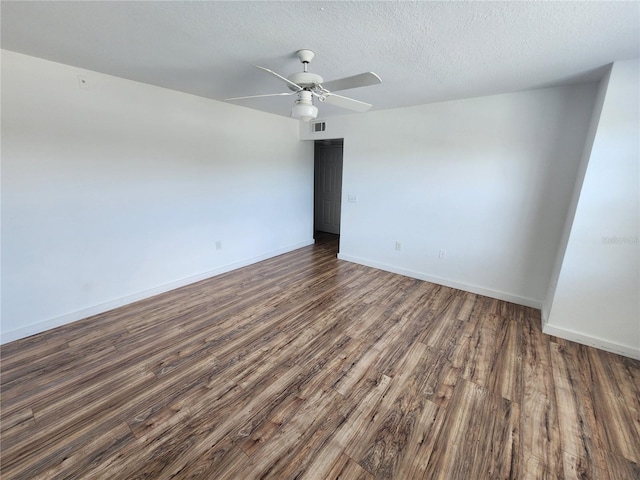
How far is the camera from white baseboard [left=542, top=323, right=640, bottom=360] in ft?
7.39

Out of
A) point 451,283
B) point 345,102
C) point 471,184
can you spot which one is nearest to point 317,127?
point 345,102

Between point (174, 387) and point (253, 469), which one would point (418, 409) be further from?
point (174, 387)

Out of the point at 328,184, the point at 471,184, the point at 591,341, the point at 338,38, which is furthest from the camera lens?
the point at 328,184

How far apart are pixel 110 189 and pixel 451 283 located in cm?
421

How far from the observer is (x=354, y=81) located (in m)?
1.79

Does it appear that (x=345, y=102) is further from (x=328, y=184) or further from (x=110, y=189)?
(x=328, y=184)

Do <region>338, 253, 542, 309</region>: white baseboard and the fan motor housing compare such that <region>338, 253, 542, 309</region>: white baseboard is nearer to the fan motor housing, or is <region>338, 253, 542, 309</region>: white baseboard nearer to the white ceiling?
the white ceiling

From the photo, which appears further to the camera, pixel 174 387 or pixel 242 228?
pixel 242 228

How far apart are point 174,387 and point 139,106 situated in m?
2.80

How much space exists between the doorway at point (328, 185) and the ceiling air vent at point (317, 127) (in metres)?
1.35

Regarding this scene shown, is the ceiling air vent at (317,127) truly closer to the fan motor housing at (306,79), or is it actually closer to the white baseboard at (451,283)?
the white baseboard at (451,283)

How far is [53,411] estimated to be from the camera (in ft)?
5.53

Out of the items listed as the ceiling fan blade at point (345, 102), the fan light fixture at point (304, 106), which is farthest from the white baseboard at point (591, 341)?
the fan light fixture at point (304, 106)

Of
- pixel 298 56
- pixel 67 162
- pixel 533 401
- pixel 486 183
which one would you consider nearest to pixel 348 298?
pixel 533 401
